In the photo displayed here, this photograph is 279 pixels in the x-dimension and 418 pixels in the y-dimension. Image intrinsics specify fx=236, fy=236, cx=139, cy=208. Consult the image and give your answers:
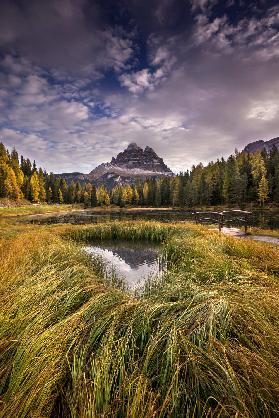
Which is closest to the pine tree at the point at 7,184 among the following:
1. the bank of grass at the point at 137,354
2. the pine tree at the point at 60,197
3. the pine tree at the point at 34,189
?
the pine tree at the point at 34,189

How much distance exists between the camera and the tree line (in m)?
73.6

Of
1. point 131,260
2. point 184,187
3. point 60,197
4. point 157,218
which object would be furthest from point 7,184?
point 131,260

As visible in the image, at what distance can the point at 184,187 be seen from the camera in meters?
95.6

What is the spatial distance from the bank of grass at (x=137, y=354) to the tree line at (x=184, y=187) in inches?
2751

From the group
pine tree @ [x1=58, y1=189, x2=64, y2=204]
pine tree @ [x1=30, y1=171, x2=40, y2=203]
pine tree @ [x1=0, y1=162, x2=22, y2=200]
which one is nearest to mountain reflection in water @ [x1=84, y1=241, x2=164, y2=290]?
pine tree @ [x1=0, y1=162, x2=22, y2=200]

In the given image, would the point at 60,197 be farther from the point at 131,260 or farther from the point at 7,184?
the point at 131,260

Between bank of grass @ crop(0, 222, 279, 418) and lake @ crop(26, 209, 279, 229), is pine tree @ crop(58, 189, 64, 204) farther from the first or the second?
bank of grass @ crop(0, 222, 279, 418)

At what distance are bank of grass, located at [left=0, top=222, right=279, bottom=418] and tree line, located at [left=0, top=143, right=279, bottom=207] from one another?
229 feet

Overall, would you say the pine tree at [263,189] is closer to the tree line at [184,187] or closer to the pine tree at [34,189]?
the tree line at [184,187]

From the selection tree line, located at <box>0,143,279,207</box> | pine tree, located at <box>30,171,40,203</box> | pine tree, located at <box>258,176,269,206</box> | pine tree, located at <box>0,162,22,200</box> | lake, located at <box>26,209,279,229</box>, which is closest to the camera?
lake, located at <box>26,209,279,229</box>

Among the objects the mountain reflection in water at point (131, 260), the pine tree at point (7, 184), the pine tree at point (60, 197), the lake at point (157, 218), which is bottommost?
the lake at point (157, 218)

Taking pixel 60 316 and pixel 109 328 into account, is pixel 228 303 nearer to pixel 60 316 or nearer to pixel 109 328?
pixel 109 328

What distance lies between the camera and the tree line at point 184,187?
241ft

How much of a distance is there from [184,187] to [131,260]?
81804mm
